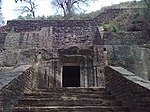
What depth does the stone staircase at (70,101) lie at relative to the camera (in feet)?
22.5

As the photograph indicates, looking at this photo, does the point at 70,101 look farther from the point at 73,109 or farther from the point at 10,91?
the point at 10,91

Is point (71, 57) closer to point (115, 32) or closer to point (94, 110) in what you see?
point (115, 32)

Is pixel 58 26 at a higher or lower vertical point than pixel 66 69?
higher

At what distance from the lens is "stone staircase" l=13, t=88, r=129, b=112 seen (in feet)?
22.5

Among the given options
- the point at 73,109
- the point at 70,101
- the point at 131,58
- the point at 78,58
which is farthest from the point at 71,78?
the point at 73,109

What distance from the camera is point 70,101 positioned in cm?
746

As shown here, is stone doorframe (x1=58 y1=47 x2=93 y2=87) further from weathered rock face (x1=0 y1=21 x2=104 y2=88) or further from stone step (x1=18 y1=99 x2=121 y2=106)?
stone step (x1=18 y1=99 x2=121 y2=106)

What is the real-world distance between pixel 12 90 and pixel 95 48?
20.7 ft

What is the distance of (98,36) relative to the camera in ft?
56.3

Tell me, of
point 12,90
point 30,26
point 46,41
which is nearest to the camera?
point 12,90

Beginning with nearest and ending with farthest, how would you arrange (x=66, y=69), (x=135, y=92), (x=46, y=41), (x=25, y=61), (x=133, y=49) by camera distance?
(x=135, y=92) < (x=25, y=61) < (x=133, y=49) < (x=66, y=69) < (x=46, y=41)

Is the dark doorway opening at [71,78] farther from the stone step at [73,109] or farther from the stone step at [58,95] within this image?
the stone step at [73,109]

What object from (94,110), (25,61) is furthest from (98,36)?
(94,110)

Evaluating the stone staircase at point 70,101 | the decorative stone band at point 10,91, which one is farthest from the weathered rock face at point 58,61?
the decorative stone band at point 10,91
